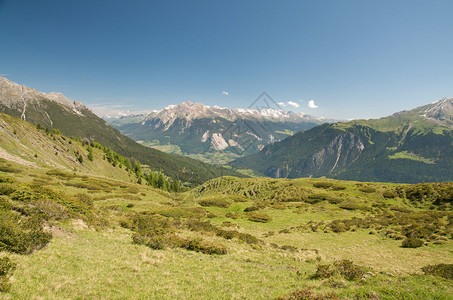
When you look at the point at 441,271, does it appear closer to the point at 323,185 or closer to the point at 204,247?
the point at 204,247

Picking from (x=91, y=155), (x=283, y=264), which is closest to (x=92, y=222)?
(x=283, y=264)

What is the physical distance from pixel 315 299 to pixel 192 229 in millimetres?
20751

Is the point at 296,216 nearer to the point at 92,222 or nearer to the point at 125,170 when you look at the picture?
the point at 92,222

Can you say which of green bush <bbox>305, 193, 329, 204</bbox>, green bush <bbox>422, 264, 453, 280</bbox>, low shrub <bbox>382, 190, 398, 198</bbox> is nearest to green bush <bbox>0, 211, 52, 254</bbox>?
green bush <bbox>422, 264, 453, 280</bbox>

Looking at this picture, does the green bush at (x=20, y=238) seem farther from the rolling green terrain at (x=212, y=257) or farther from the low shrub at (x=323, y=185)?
the low shrub at (x=323, y=185)

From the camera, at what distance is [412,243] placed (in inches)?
869

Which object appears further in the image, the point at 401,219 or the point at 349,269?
the point at 401,219

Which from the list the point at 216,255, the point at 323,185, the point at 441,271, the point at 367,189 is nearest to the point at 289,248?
the point at 216,255

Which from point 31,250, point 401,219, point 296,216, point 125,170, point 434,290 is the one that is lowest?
point 125,170

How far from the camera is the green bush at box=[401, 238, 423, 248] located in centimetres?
2197

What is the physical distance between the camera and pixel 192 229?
2825 centimetres

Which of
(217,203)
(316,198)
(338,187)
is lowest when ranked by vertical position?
(217,203)

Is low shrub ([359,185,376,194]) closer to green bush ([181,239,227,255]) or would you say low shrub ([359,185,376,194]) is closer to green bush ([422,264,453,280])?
green bush ([422,264,453,280])

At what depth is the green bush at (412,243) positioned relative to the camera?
2197 centimetres
